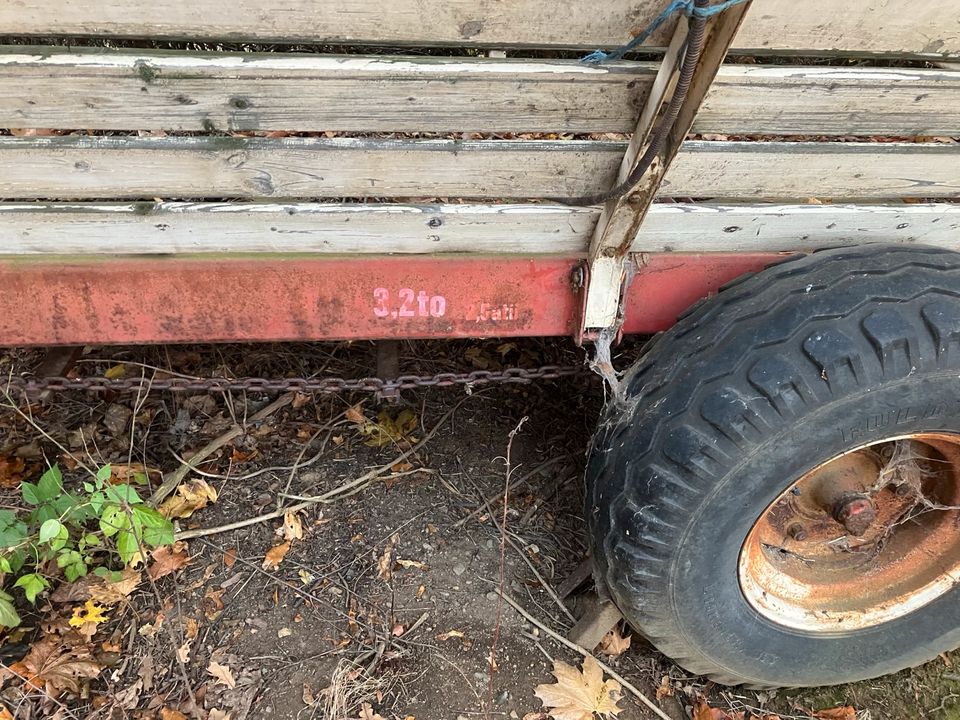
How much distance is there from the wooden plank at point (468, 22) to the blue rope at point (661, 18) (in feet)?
0.06

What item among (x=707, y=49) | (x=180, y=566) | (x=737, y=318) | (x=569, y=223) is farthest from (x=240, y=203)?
(x=180, y=566)

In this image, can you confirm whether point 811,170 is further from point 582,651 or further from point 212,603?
point 212,603

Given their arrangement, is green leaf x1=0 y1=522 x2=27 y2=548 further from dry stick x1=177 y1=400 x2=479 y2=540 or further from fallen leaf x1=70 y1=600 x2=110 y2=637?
dry stick x1=177 y1=400 x2=479 y2=540

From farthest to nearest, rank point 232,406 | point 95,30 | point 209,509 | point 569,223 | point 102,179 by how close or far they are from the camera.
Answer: point 232,406 → point 209,509 → point 569,223 → point 102,179 → point 95,30

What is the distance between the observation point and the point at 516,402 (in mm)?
3191

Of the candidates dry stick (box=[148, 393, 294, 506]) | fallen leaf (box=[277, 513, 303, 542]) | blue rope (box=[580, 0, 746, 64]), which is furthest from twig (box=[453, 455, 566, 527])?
blue rope (box=[580, 0, 746, 64])

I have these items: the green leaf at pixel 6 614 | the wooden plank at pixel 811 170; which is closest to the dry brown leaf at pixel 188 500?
the green leaf at pixel 6 614

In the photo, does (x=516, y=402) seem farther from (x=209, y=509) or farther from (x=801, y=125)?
(x=801, y=125)

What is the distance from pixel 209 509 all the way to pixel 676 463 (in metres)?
1.90

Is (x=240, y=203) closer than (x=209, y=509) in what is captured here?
Yes

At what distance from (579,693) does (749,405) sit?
4.10 ft

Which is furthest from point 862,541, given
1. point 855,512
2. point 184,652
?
point 184,652

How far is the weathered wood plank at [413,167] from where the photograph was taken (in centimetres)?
148

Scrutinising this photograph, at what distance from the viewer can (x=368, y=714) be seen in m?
2.20
